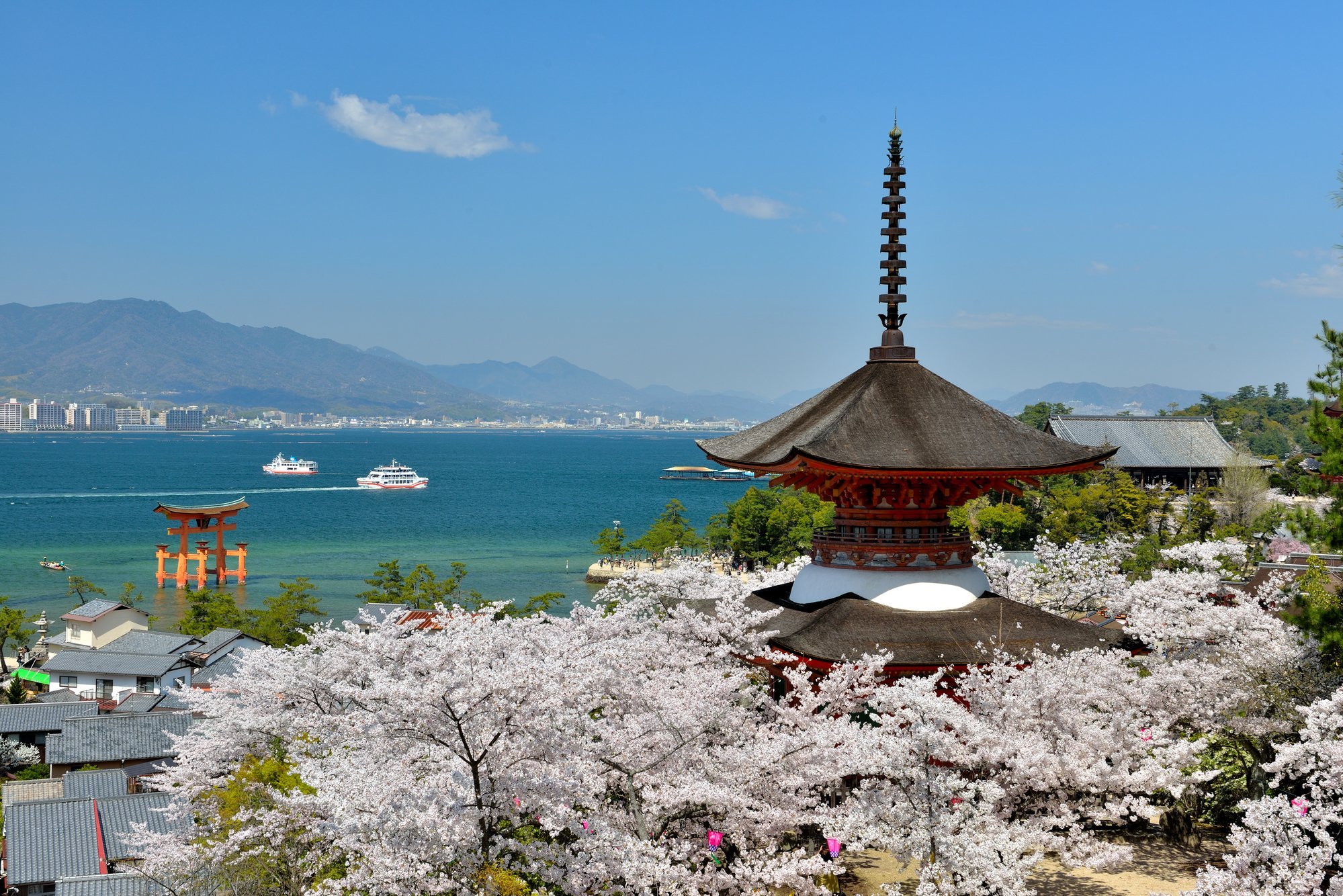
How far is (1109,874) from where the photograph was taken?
13180mm

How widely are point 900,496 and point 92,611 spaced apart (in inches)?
1417

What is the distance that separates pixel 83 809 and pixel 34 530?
257ft

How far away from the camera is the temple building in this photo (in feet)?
48.2

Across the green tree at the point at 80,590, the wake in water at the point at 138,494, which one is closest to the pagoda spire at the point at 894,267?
the green tree at the point at 80,590

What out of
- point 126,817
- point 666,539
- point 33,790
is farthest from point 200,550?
point 126,817

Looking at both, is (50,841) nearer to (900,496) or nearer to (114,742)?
(114,742)

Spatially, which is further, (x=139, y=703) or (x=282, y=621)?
(x=282, y=621)

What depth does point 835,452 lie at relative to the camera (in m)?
14.8

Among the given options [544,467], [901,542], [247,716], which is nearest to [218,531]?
[247,716]

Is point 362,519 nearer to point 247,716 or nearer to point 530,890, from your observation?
point 247,716

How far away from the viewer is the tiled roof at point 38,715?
25.8 metres

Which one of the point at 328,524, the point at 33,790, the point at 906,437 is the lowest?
the point at 328,524

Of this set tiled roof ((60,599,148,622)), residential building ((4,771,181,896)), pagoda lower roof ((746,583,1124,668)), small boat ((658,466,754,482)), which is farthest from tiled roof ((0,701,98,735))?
small boat ((658,466,754,482))

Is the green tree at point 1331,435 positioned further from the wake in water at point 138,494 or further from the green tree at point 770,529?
the wake in water at point 138,494
